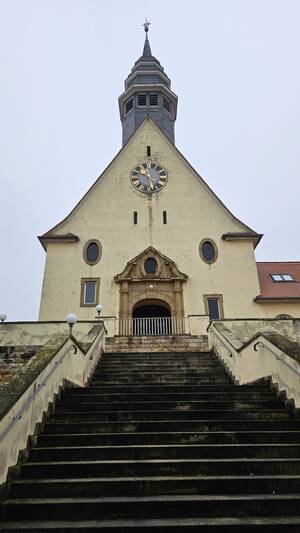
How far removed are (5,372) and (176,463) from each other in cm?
693

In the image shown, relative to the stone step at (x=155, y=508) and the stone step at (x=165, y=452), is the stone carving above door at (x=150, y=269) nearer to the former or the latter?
the stone step at (x=165, y=452)

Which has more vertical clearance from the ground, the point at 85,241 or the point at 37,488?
the point at 85,241

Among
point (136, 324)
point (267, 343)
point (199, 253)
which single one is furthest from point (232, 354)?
point (199, 253)

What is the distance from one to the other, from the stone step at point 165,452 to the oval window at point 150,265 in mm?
14471

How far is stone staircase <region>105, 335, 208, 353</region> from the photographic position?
557 inches

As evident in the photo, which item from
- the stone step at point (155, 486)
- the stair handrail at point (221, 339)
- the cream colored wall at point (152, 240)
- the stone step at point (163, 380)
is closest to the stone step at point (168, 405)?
the stone step at point (163, 380)

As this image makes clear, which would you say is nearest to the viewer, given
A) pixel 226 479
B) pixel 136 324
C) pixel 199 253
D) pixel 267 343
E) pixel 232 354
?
pixel 226 479

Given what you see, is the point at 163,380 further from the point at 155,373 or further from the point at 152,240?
the point at 152,240

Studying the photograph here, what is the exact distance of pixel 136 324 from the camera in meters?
18.5

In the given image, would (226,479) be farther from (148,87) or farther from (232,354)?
(148,87)

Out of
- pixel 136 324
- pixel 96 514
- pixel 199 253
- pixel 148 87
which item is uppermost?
pixel 148 87

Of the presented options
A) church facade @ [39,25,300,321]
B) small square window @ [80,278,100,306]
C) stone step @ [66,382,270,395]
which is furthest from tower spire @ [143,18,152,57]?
stone step @ [66,382,270,395]

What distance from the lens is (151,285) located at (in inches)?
768

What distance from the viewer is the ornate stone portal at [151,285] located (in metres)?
19.1
